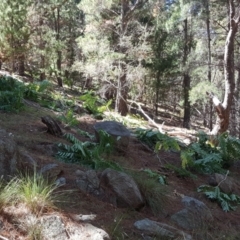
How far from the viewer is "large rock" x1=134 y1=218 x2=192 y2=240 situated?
119 inches

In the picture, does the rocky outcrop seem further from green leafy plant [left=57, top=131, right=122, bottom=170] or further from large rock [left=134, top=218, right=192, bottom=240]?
green leafy plant [left=57, top=131, right=122, bottom=170]

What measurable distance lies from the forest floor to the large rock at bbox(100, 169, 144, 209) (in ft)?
0.33

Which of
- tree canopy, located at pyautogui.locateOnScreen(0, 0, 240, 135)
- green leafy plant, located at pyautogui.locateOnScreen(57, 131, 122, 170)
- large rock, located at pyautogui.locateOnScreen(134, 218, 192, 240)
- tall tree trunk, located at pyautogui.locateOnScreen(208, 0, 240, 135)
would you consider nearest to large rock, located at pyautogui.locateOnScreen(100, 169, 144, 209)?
large rock, located at pyautogui.locateOnScreen(134, 218, 192, 240)

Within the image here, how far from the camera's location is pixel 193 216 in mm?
3752

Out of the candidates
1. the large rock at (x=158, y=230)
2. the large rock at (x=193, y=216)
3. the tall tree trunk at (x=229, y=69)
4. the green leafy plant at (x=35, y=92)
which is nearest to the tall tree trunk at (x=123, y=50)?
the green leafy plant at (x=35, y=92)

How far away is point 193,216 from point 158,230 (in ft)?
2.77

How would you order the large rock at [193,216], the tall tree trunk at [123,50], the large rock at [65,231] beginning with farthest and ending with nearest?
the tall tree trunk at [123,50] < the large rock at [193,216] < the large rock at [65,231]

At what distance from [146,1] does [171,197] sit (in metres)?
12.0

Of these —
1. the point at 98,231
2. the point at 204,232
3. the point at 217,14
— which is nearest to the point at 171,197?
the point at 204,232

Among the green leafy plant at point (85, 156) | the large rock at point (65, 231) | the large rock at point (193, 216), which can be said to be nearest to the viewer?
the large rock at point (65, 231)

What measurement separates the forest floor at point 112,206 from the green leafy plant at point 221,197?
78 mm

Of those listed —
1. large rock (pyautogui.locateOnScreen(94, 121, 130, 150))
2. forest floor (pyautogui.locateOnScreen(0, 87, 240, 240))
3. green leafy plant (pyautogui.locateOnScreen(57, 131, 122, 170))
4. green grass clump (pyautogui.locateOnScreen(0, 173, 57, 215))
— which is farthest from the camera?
large rock (pyautogui.locateOnScreen(94, 121, 130, 150))

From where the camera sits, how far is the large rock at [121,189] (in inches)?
137

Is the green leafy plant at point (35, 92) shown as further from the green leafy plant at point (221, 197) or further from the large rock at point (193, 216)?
the large rock at point (193, 216)
